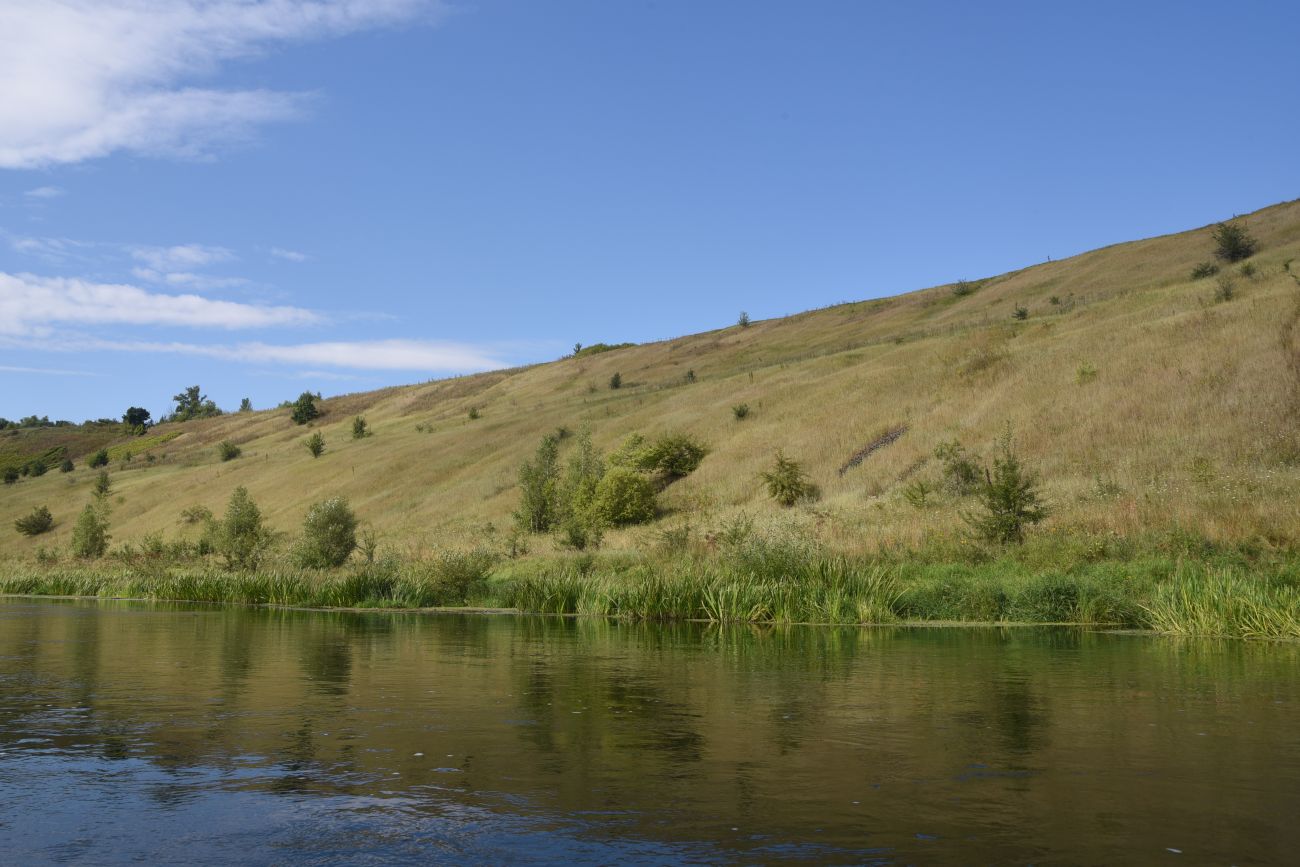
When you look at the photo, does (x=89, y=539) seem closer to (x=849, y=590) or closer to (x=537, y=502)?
(x=537, y=502)

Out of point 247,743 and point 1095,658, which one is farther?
point 1095,658

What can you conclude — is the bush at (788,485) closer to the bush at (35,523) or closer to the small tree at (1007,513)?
the small tree at (1007,513)

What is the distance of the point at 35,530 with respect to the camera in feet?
294

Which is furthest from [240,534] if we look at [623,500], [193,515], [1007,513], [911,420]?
[193,515]

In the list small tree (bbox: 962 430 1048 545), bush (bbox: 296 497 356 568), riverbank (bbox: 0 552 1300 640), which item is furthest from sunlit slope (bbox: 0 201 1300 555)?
bush (bbox: 296 497 356 568)

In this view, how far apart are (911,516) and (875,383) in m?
30.3

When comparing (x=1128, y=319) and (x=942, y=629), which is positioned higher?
(x=1128, y=319)

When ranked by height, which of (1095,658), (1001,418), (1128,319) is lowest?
(1095,658)

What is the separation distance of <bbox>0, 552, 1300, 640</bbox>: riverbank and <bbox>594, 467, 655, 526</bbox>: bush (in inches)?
613

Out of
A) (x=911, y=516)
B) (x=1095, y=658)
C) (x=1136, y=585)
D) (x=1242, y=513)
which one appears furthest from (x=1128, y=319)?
(x=1095, y=658)

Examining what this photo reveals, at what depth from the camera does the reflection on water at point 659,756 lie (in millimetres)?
7742

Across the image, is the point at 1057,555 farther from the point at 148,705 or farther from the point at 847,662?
the point at 148,705

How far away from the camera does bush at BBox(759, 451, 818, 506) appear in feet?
166

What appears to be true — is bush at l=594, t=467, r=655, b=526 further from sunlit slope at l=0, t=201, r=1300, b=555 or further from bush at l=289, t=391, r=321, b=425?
bush at l=289, t=391, r=321, b=425
